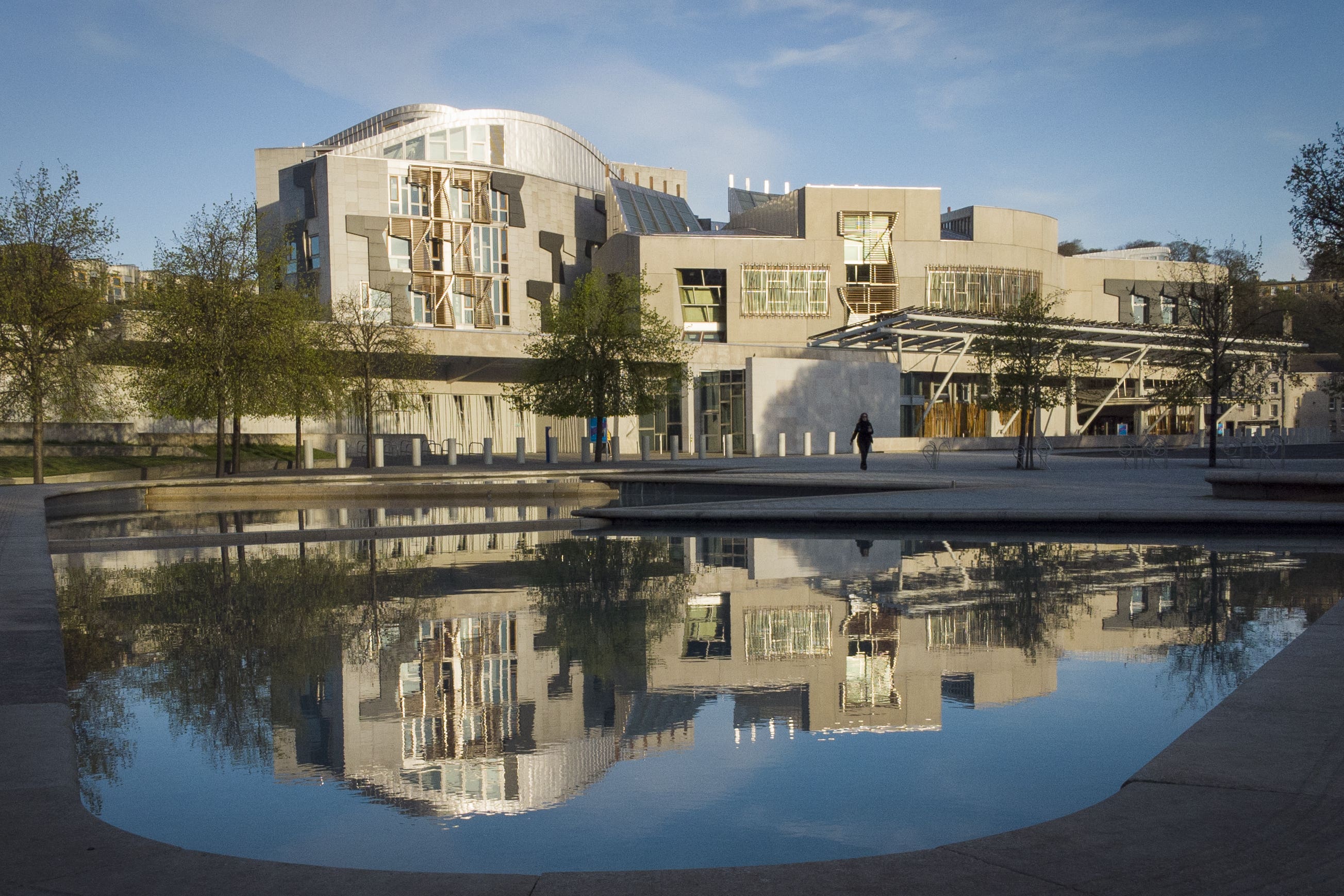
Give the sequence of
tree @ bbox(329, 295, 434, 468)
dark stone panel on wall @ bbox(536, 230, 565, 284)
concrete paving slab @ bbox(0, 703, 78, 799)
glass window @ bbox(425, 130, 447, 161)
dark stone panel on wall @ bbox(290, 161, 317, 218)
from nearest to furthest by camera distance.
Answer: concrete paving slab @ bbox(0, 703, 78, 799) → tree @ bbox(329, 295, 434, 468) → dark stone panel on wall @ bbox(290, 161, 317, 218) → dark stone panel on wall @ bbox(536, 230, 565, 284) → glass window @ bbox(425, 130, 447, 161)

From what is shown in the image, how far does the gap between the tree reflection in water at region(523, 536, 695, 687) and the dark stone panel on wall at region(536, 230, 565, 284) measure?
5594 centimetres

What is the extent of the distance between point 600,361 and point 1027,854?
33101mm

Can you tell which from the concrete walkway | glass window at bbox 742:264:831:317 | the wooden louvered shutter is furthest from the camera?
the wooden louvered shutter

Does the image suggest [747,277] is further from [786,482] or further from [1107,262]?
[786,482]

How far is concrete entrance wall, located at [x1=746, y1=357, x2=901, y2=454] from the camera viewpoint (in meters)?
44.5

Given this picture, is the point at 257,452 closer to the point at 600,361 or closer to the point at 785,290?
the point at 600,361

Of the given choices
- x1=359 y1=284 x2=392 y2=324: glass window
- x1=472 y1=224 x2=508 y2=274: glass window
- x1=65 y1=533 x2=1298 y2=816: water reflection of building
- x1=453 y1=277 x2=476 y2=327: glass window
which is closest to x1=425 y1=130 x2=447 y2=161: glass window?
x1=472 y1=224 x2=508 y2=274: glass window

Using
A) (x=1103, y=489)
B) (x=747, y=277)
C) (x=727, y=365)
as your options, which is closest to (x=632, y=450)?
(x=727, y=365)

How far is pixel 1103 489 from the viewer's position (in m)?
17.7

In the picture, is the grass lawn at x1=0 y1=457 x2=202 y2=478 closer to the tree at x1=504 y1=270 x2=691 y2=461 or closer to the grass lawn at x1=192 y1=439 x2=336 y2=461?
the grass lawn at x1=192 y1=439 x2=336 y2=461

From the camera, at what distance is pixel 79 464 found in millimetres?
28516

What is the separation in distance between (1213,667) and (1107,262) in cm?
7312

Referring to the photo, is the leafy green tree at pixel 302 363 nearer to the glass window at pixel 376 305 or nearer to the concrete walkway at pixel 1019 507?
the glass window at pixel 376 305

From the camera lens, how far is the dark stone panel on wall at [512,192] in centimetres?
6291
